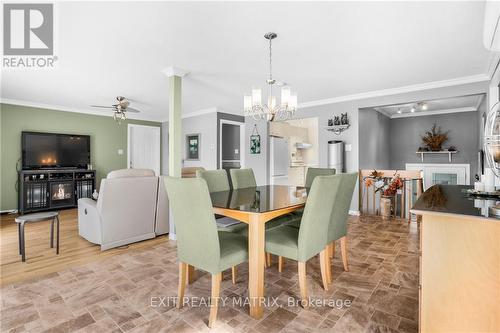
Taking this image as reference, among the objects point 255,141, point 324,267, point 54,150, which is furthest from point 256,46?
point 54,150

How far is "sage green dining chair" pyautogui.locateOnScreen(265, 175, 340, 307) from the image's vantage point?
1922 mm

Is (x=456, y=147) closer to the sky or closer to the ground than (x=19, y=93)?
closer to the ground

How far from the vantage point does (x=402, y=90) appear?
174 inches

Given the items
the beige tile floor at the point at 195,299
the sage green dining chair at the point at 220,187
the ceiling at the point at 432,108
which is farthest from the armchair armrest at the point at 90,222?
the ceiling at the point at 432,108

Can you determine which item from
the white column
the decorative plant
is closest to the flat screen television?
the white column

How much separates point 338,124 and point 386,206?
5.84 ft

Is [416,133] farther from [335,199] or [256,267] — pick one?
[256,267]

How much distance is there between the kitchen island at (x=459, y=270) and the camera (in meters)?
1.24

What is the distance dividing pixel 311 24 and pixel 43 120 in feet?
20.3

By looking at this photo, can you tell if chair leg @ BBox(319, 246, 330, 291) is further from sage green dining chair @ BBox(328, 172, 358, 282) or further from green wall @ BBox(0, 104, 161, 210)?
green wall @ BBox(0, 104, 161, 210)

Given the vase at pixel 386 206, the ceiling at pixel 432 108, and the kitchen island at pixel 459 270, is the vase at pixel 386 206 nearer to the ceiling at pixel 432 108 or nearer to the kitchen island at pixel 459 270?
the ceiling at pixel 432 108

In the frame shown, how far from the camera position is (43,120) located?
5777 millimetres

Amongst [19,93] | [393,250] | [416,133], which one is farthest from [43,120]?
[416,133]

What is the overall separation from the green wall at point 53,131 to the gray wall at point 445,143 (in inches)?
290
